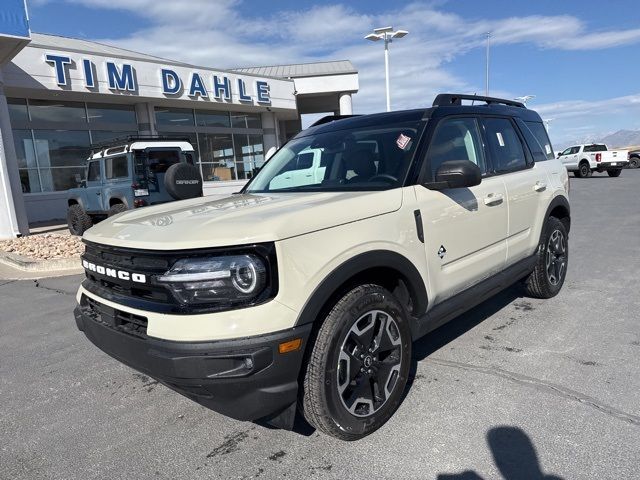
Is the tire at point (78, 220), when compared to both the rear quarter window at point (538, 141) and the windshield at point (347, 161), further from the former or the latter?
the rear quarter window at point (538, 141)

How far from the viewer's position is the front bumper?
6.84ft

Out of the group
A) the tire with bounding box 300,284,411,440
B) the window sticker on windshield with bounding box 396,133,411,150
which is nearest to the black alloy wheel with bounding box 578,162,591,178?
the window sticker on windshield with bounding box 396,133,411,150

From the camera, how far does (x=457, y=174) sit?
2770mm

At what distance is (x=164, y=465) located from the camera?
2447 millimetres

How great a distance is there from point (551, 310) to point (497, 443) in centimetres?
242

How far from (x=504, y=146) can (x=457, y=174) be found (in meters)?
1.54

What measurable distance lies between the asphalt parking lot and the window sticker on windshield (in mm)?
1578

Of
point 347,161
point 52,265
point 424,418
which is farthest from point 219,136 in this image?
point 424,418

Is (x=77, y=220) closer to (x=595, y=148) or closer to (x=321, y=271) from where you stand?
(x=321, y=271)

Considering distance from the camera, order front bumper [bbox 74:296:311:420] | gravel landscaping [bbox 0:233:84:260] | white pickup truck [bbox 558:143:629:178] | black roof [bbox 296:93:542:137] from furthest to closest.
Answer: white pickup truck [bbox 558:143:629:178] < gravel landscaping [bbox 0:233:84:260] < black roof [bbox 296:93:542:137] < front bumper [bbox 74:296:311:420]

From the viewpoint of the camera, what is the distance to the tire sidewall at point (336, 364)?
2.34 metres

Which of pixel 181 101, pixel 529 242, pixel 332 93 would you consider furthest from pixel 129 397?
pixel 332 93

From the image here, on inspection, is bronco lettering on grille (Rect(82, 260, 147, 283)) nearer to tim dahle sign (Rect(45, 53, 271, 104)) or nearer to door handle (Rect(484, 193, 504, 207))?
door handle (Rect(484, 193, 504, 207))

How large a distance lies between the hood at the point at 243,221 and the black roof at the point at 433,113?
→ 811mm
